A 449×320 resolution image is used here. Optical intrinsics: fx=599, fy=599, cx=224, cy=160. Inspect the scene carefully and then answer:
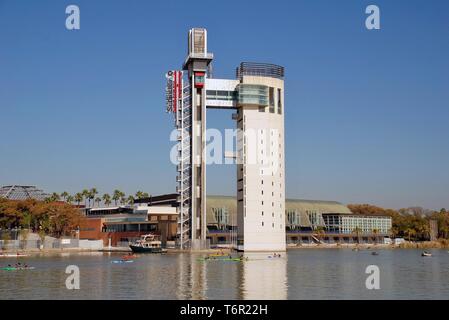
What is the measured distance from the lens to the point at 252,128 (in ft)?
565

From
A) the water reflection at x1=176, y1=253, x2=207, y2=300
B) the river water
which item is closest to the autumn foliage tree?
the river water

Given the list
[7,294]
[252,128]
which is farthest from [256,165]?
[7,294]

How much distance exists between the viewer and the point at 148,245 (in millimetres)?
187250

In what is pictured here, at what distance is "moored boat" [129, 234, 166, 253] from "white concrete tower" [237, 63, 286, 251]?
25.3 metres

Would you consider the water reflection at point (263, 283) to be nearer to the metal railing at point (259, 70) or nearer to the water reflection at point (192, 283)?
the water reflection at point (192, 283)

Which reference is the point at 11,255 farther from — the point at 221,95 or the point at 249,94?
the point at 249,94

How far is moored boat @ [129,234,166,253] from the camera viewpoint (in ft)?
584

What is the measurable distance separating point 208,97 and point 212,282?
102 m

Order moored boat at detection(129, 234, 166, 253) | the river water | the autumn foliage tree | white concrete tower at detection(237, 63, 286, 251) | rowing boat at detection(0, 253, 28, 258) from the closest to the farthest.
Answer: the river water → rowing boat at detection(0, 253, 28, 258) → white concrete tower at detection(237, 63, 286, 251) → moored boat at detection(129, 234, 166, 253) → the autumn foliage tree

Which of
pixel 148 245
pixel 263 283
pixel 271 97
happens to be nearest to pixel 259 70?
pixel 271 97

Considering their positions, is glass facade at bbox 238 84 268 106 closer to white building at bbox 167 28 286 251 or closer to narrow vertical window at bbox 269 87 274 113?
white building at bbox 167 28 286 251

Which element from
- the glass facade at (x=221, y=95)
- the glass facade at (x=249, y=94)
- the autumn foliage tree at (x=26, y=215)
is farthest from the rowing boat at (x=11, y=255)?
the glass facade at (x=249, y=94)
